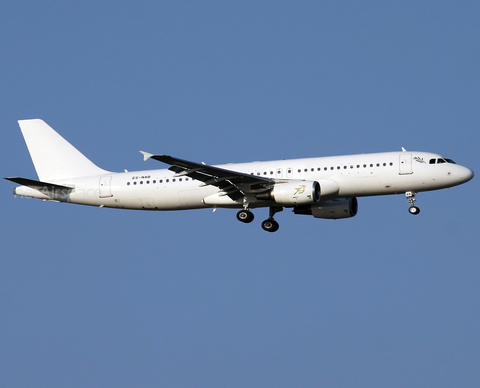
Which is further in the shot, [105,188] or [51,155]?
[51,155]

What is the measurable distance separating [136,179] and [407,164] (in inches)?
670

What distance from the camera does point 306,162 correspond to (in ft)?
158

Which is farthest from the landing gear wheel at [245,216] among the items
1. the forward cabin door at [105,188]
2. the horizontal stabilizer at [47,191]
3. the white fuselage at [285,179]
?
the horizontal stabilizer at [47,191]

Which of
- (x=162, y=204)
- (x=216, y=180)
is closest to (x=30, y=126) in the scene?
(x=162, y=204)

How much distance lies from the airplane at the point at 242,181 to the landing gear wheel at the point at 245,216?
19mm

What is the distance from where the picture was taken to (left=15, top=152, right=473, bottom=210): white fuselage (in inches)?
1826

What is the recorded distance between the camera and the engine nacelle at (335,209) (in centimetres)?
5062

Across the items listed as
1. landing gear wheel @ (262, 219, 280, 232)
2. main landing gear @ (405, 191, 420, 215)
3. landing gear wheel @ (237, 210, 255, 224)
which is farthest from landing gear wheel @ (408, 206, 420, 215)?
landing gear wheel @ (237, 210, 255, 224)

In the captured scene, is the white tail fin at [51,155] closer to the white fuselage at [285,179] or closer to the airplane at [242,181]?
the airplane at [242,181]

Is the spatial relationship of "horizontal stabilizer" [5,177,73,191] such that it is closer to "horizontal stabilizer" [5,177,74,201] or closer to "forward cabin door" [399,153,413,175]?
"horizontal stabilizer" [5,177,74,201]

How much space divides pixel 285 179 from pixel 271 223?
4548 mm

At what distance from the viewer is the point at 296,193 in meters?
46.1

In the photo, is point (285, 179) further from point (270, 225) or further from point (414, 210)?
point (414, 210)

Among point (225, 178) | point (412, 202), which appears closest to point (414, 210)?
point (412, 202)
